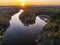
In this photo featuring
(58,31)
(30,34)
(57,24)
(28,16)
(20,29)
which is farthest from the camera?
(28,16)

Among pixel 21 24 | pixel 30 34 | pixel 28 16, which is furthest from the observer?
pixel 28 16

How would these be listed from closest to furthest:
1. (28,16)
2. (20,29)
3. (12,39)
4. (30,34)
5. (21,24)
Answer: (12,39) → (30,34) → (20,29) → (21,24) → (28,16)

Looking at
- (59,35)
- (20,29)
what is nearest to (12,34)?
(20,29)

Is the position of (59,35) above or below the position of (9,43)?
above

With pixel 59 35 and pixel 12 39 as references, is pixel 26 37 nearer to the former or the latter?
pixel 12 39

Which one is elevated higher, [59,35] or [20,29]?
[59,35]

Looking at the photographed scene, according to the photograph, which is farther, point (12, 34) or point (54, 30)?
point (12, 34)

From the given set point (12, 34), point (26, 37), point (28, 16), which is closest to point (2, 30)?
point (12, 34)

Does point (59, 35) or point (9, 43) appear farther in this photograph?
point (9, 43)

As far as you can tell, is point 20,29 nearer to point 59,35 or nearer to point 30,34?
point 30,34
